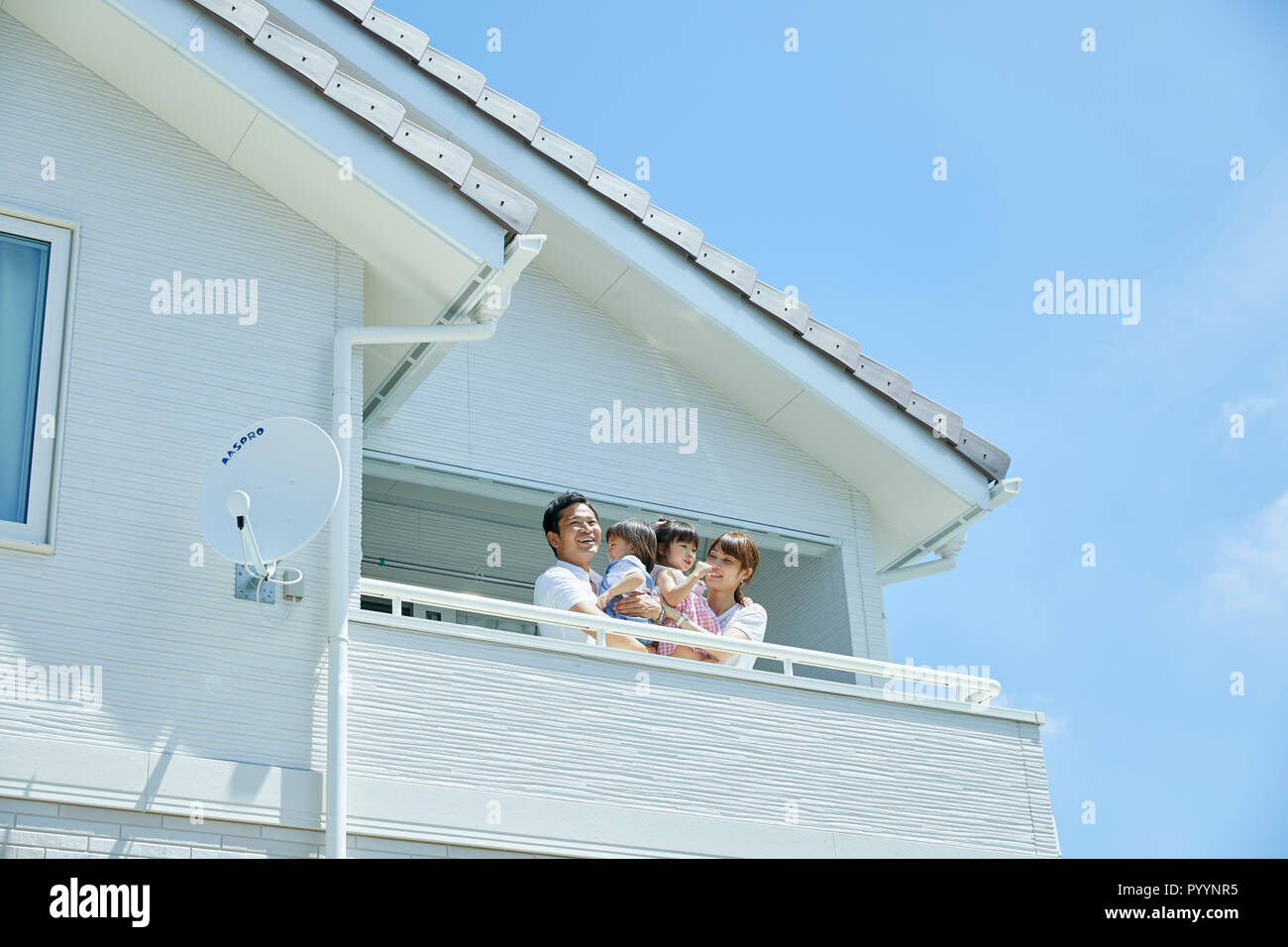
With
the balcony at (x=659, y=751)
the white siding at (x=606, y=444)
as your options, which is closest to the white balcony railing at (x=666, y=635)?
the balcony at (x=659, y=751)

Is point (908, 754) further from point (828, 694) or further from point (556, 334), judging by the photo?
point (556, 334)

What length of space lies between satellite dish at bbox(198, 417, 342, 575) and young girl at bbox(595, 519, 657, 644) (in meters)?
1.93

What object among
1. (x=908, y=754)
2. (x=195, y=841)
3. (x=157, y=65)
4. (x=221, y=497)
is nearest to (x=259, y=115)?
(x=157, y=65)

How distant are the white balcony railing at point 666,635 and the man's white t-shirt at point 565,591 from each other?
0.13 metres

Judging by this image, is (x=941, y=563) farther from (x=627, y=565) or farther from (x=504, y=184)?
(x=504, y=184)

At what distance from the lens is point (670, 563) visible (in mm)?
10039

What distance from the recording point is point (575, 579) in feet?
30.9

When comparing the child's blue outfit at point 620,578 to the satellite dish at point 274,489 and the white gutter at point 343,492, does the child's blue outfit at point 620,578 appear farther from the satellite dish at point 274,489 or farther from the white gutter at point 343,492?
the satellite dish at point 274,489

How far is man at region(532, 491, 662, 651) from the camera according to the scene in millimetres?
9312

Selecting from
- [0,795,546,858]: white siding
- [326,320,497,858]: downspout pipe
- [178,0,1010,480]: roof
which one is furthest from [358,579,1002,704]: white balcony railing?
[178,0,1010,480]: roof

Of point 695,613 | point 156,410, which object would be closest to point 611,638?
point 695,613

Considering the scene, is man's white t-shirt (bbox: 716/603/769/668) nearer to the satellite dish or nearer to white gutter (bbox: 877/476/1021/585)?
white gutter (bbox: 877/476/1021/585)

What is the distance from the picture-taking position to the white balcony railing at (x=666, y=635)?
28.5 feet
